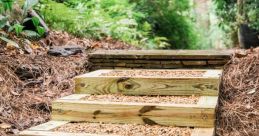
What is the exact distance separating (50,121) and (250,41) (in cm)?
474

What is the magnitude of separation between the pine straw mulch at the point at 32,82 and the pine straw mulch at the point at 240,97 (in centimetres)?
123

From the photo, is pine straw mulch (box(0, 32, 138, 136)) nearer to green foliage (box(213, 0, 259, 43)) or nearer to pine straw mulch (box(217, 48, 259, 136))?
pine straw mulch (box(217, 48, 259, 136))

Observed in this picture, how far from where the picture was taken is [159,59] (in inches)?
145

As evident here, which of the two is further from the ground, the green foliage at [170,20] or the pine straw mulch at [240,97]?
the green foliage at [170,20]

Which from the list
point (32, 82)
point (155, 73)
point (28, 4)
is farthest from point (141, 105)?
point (28, 4)

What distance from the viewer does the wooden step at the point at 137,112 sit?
2.61 metres

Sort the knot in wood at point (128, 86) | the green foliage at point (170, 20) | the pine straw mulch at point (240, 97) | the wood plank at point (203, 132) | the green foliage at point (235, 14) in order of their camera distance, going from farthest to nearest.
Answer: the green foliage at point (170, 20) < the green foliage at point (235, 14) < the knot in wood at point (128, 86) < the pine straw mulch at point (240, 97) < the wood plank at point (203, 132)

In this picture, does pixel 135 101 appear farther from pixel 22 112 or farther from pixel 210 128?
pixel 22 112

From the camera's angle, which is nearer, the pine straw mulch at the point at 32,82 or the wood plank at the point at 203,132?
the wood plank at the point at 203,132

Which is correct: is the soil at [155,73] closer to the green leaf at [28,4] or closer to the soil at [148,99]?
the soil at [148,99]

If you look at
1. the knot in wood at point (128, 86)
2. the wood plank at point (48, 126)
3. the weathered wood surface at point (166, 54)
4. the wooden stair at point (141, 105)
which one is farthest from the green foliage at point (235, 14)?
the wood plank at point (48, 126)

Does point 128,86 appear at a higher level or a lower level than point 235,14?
lower

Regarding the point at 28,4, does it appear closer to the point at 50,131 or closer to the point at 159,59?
the point at 159,59

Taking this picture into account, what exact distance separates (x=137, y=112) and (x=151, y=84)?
414mm
